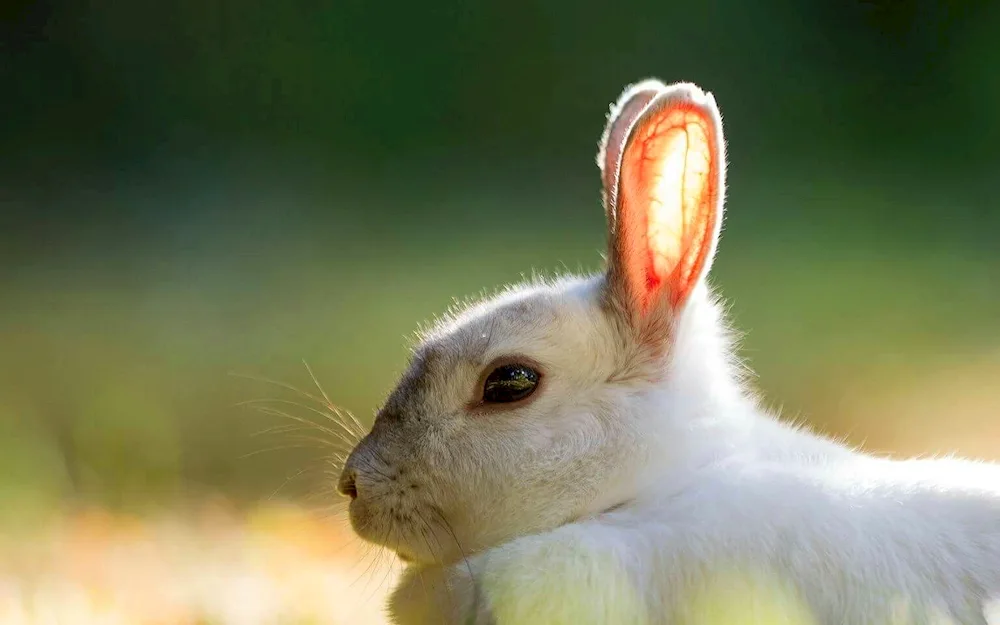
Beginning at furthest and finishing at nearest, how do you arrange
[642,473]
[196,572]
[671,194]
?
[196,572] < [671,194] < [642,473]

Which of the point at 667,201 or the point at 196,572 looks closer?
the point at 667,201

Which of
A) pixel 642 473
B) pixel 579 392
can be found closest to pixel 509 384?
pixel 579 392

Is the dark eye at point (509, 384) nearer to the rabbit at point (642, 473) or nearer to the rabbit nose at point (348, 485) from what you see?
the rabbit at point (642, 473)

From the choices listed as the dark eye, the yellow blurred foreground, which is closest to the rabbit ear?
the dark eye

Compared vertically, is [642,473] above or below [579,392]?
below

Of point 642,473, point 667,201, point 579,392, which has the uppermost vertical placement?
point 667,201

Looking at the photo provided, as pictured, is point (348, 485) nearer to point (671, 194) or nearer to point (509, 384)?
point (509, 384)

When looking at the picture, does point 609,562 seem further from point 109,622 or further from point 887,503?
point 109,622

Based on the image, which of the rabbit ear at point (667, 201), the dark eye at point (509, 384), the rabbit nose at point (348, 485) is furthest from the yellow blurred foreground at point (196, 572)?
the rabbit ear at point (667, 201)
